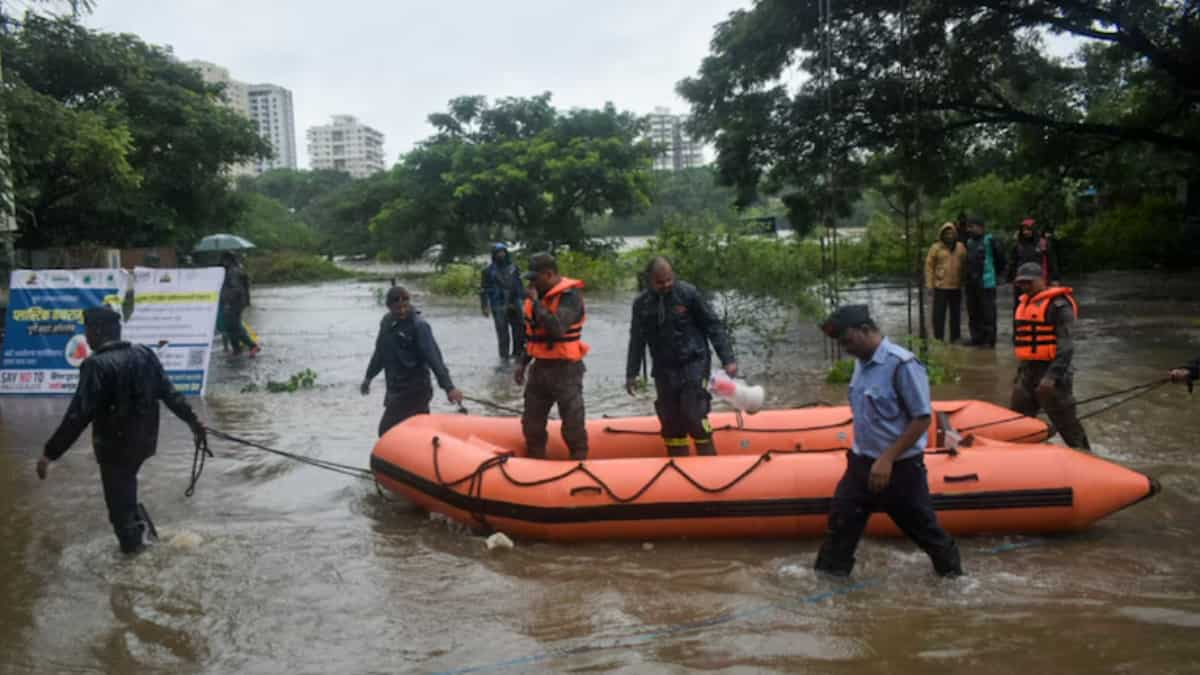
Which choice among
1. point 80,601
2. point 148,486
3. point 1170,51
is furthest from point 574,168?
point 80,601

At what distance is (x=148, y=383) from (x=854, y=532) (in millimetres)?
3967

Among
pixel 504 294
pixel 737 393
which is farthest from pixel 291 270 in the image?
pixel 737 393

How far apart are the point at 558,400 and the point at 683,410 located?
0.84m

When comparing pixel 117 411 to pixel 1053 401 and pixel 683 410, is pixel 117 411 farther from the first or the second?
pixel 1053 401

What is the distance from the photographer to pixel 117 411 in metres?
5.62

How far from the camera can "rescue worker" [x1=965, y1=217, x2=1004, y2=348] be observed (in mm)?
12492

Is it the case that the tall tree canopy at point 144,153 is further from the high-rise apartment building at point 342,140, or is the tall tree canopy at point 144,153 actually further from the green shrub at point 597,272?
the high-rise apartment building at point 342,140

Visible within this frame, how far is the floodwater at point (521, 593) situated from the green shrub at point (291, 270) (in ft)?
106

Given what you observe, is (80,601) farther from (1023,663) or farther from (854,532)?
(1023,663)

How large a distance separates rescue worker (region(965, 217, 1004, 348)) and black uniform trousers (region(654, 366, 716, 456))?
23.6 ft

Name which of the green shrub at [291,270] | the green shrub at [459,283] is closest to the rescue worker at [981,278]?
the green shrub at [459,283]

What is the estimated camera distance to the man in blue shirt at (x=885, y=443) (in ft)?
15.2

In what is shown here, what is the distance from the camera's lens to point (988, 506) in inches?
222

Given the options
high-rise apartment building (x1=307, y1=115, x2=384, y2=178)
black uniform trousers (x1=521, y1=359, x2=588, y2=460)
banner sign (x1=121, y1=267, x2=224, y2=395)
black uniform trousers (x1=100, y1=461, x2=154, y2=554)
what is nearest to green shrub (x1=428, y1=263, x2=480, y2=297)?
banner sign (x1=121, y1=267, x2=224, y2=395)
